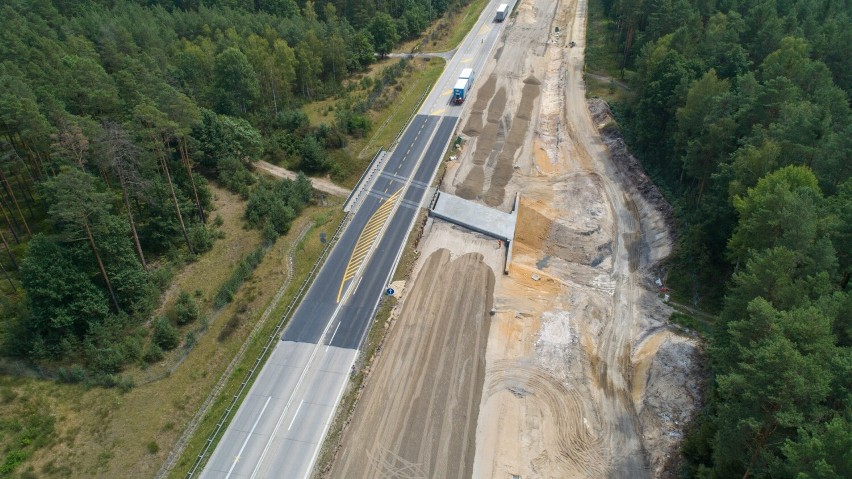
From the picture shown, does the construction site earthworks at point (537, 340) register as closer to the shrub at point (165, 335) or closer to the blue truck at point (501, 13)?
the shrub at point (165, 335)

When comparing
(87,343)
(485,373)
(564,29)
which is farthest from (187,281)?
(564,29)

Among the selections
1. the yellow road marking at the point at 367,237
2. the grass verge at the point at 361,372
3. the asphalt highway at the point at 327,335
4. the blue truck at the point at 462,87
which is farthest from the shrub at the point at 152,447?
the blue truck at the point at 462,87

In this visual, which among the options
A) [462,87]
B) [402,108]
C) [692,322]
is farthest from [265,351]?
[462,87]

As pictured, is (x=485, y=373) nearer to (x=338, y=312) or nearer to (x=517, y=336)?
(x=517, y=336)

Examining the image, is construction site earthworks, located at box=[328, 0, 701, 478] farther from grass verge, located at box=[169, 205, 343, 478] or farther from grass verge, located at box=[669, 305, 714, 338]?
grass verge, located at box=[169, 205, 343, 478]

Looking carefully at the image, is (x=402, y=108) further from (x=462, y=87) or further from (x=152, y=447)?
(x=152, y=447)

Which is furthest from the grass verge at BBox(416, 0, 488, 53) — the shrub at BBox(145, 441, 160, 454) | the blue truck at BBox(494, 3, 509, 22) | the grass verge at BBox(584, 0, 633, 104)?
the shrub at BBox(145, 441, 160, 454)
